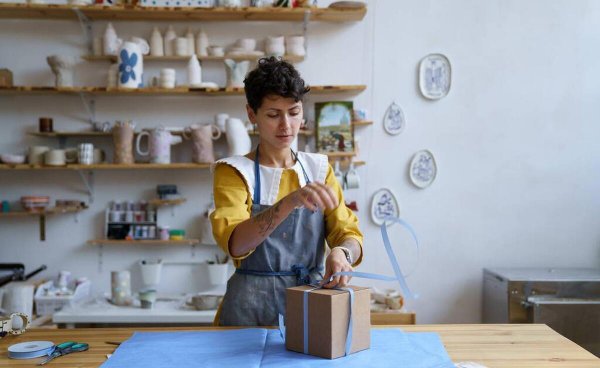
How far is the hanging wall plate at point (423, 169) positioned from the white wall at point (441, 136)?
0.17 feet

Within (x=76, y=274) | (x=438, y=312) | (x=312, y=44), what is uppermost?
(x=312, y=44)

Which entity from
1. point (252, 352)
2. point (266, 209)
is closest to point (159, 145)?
point (266, 209)

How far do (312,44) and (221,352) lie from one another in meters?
2.44

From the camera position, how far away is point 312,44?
3555 millimetres

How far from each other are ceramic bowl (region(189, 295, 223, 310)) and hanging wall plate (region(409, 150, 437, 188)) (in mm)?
1361

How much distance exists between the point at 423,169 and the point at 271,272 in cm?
193

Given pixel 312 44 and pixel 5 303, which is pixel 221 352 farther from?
pixel 312 44

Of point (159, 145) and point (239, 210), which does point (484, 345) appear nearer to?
point (239, 210)

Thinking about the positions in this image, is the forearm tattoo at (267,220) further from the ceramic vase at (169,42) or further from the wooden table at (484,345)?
the ceramic vase at (169,42)

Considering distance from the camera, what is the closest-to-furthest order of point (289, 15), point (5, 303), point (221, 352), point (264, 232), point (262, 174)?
1. point (221, 352)
2. point (264, 232)
3. point (262, 174)
4. point (5, 303)
5. point (289, 15)

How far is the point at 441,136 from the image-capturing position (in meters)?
3.58

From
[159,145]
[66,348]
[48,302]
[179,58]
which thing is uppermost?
[179,58]

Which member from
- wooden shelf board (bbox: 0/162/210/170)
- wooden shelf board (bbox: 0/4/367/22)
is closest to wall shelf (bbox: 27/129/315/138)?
wooden shelf board (bbox: 0/162/210/170)

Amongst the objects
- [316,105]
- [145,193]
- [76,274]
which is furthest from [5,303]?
[316,105]
